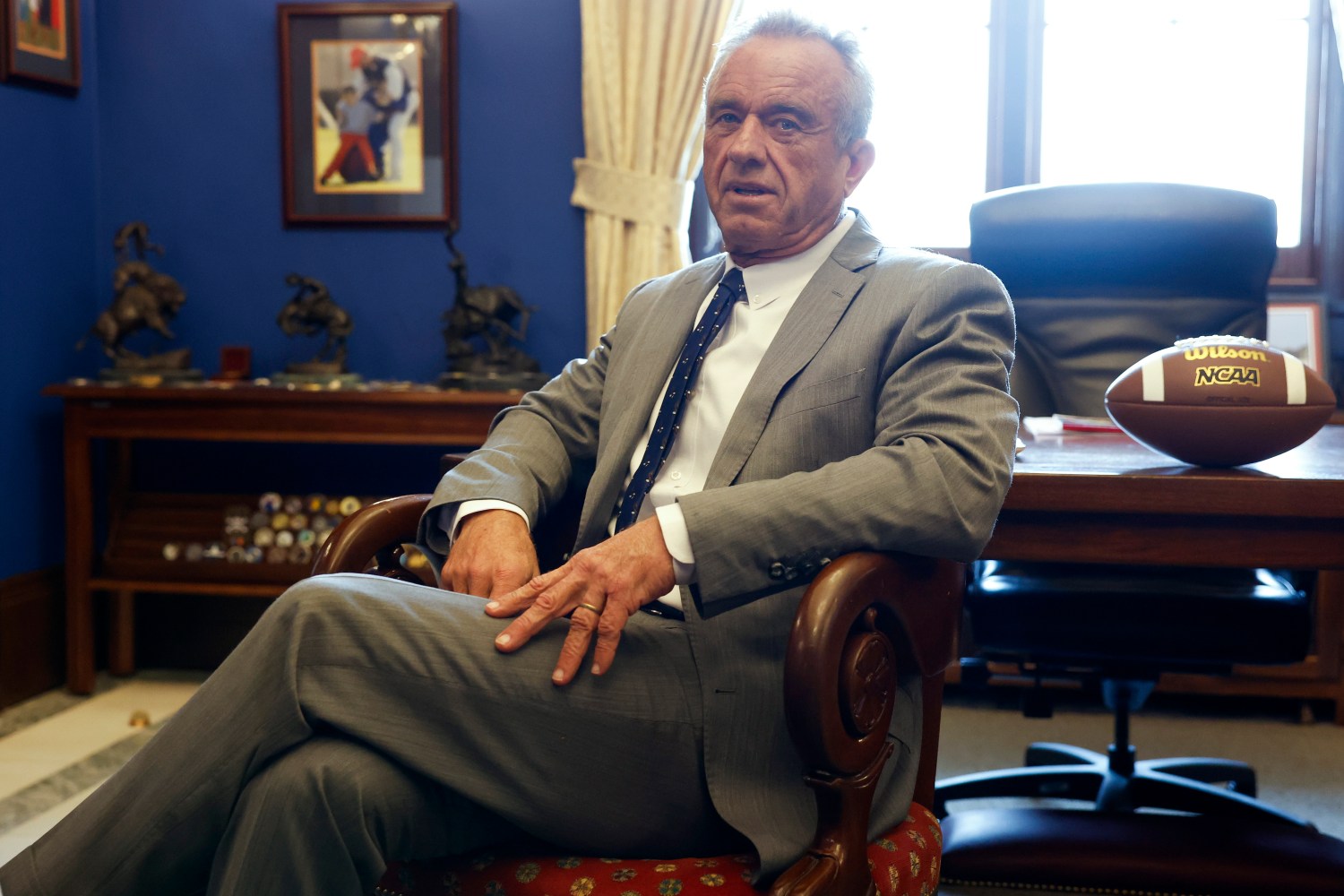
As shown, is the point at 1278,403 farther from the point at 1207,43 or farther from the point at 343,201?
the point at 343,201

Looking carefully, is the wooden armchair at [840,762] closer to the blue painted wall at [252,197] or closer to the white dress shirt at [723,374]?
the white dress shirt at [723,374]

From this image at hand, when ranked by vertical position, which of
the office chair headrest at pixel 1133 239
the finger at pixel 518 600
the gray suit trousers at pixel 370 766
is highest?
the office chair headrest at pixel 1133 239

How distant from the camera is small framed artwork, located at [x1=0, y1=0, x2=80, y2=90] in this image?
11.2 ft

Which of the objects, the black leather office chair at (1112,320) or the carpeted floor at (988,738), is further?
the carpeted floor at (988,738)

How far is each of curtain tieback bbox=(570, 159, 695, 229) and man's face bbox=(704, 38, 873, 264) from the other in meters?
1.90

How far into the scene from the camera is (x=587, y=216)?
12.2 feet

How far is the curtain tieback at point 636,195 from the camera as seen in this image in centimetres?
364

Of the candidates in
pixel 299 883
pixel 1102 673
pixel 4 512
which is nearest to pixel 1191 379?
pixel 1102 673

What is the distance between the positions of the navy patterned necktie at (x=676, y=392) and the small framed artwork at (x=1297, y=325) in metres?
2.34

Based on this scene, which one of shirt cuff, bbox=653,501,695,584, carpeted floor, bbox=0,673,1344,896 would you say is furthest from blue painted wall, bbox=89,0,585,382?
shirt cuff, bbox=653,501,695,584

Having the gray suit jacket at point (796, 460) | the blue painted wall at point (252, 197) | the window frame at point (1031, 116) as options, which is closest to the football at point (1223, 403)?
the gray suit jacket at point (796, 460)

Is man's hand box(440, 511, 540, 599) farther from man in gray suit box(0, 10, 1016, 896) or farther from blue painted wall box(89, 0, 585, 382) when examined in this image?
blue painted wall box(89, 0, 585, 382)

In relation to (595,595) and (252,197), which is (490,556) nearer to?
(595,595)

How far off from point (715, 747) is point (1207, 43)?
3228 millimetres
